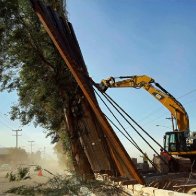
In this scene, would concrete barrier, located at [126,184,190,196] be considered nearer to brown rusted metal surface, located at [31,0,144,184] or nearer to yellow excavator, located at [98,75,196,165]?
brown rusted metal surface, located at [31,0,144,184]

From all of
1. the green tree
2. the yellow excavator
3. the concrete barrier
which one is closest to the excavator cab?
the yellow excavator

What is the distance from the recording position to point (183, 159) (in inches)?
939

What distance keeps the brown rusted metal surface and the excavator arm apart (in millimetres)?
5631

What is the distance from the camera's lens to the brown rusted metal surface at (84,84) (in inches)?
532

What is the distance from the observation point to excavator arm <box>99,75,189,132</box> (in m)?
25.4

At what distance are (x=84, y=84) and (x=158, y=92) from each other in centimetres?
1229

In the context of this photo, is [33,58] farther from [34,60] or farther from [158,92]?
[158,92]

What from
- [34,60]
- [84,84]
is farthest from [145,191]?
[34,60]

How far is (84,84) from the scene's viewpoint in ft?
48.9

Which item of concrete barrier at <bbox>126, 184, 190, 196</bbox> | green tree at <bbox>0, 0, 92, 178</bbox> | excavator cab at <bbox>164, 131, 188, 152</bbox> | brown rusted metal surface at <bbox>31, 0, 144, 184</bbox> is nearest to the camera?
concrete barrier at <bbox>126, 184, 190, 196</bbox>

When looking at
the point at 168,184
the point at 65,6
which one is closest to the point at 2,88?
the point at 65,6

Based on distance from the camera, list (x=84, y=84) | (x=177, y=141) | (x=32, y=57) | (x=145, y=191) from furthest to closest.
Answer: (x=177, y=141), (x=32, y=57), (x=84, y=84), (x=145, y=191)

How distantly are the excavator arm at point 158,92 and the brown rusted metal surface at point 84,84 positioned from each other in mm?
5631

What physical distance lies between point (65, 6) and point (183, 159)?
12.1 m
